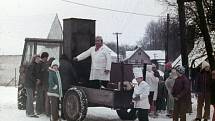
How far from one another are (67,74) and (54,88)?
1.15 m

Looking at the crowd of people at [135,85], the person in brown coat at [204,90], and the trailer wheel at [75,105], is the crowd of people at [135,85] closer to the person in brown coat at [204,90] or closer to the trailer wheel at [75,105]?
Result: the person in brown coat at [204,90]

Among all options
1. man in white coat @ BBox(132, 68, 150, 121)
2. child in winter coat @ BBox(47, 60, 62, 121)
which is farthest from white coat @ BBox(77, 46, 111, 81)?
child in winter coat @ BBox(47, 60, 62, 121)

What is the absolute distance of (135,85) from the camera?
14414mm

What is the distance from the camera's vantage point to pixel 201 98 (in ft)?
51.6

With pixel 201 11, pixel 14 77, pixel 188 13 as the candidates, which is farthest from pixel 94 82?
pixel 14 77

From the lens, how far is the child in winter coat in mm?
14023

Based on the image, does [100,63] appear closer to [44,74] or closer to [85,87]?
[85,87]

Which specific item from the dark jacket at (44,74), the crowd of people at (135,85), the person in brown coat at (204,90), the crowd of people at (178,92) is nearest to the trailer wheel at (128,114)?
the crowd of people at (178,92)

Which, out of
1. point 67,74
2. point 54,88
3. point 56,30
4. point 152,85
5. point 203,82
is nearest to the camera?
point 54,88

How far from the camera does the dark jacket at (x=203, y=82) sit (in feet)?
50.4

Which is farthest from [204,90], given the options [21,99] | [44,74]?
[21,99]

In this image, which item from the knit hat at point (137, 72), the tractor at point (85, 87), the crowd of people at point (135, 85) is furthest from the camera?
the knit hat at point (137, 72)

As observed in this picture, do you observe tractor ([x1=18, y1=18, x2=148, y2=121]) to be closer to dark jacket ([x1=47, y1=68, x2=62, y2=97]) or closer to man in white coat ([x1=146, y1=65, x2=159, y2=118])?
dark jacket ([x1=47, y1=68, x2=62, y2=97])

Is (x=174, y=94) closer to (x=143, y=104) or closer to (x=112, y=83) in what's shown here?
(x=143, y=104)
